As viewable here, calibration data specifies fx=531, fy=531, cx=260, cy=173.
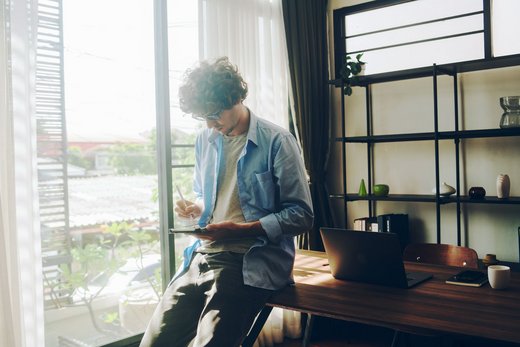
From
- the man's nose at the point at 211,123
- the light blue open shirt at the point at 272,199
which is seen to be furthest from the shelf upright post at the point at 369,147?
the man's nose at the point at 211,123

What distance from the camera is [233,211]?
2102 mm

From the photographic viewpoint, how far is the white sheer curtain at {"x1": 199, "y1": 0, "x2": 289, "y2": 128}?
3234mm

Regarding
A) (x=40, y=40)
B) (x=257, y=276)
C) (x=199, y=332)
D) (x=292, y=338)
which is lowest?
(x=292, y=338)

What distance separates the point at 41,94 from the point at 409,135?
222 cm

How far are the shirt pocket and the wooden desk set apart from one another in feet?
1.11

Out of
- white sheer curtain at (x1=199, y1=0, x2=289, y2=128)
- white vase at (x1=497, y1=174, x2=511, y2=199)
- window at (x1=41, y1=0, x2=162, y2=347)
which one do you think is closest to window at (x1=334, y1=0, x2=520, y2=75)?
white sheer curtain at (x1=199, y1=0, x2=289, y2=128)

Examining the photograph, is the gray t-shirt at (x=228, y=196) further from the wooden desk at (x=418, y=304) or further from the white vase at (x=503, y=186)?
the white vase at (x=503, y=186)

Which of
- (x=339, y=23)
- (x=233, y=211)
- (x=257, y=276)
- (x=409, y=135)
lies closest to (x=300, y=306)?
(x=257, y=276)

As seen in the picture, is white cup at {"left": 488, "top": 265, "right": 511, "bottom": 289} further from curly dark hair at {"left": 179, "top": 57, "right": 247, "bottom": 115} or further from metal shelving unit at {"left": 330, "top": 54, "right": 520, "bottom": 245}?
metal shelving unit at {"left": 330, "top": 54, "right": 520, "bottom": 245}

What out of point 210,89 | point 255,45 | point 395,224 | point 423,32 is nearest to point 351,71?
point 423,32

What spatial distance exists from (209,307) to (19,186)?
40.0 inches

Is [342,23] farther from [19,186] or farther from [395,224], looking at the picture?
[19,186]

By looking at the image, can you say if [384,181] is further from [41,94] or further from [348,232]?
[41,94]

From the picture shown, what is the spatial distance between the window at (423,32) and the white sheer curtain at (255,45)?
55 centimetres
